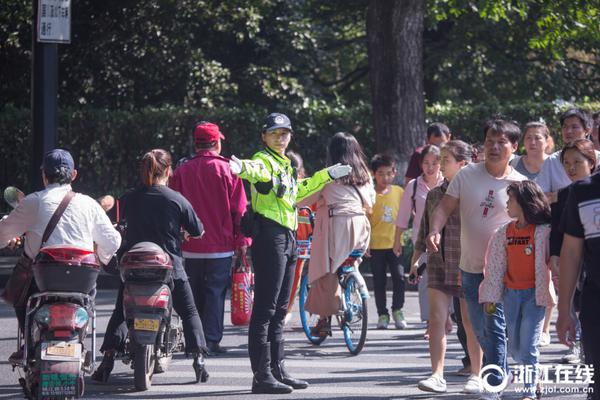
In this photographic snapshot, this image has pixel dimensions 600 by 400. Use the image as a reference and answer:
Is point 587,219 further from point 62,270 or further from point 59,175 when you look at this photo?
point 59,175

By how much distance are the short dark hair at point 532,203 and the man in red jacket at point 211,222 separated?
325cm

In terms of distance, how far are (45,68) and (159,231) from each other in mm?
4717

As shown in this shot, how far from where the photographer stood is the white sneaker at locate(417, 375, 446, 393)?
865cm

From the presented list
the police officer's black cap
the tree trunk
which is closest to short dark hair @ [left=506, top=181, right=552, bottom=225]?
the police officer's black cap

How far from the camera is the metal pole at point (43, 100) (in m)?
13.3

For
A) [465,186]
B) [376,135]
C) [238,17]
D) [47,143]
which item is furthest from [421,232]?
[238,17]

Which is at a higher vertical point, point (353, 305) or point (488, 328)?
point (488, 328)

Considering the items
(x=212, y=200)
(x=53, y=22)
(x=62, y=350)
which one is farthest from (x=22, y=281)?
(x=53, y=22)

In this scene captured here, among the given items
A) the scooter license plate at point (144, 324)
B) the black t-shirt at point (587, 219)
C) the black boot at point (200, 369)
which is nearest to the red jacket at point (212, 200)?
the black boot at point (200, 369)

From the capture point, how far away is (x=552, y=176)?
10.1 m

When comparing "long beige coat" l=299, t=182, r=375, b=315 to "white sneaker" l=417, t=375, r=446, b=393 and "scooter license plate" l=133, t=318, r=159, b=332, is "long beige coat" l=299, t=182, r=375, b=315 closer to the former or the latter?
"white sneaker" l=417, t=375, r=446, b=393

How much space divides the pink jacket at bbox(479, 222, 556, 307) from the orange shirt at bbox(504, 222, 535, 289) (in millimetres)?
35

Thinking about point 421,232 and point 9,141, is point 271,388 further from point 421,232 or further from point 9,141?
point 9,141

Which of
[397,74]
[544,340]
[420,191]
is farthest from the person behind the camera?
[397,74]
